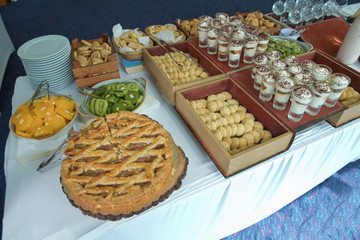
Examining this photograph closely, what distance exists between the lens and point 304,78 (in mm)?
1067

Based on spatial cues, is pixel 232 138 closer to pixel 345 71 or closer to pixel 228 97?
pixel 228 97

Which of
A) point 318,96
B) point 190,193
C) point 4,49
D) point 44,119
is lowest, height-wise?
point 4,49

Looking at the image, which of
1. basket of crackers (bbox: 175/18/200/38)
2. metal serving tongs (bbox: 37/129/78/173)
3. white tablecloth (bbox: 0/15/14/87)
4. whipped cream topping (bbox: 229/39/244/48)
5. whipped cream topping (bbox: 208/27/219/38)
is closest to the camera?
metal serving tongs (bbox: 37/129/78/173)

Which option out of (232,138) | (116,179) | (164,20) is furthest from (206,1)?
(116,179)

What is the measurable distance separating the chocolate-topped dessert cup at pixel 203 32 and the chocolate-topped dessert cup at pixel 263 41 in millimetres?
309

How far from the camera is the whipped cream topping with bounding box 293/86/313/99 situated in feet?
3.09

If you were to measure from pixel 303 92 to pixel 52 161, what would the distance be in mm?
1020

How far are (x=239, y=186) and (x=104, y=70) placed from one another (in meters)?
0.87

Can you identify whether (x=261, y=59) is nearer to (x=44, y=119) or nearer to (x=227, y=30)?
(x=227, y=30)

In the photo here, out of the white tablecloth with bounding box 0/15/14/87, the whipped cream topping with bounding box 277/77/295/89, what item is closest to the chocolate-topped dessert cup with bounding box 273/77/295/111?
the whipped cream topping with bounding box 277/77/295/89

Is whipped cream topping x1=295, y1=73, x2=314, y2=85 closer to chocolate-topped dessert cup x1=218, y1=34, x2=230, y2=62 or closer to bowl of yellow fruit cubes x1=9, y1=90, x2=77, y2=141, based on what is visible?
chocolate-topped dessert cup x1=218, y1=34, x2=230, y2=62

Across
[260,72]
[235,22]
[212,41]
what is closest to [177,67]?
[212,41]

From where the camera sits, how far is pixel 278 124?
1.00 m

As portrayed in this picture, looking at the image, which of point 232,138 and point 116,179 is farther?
point 232,138
